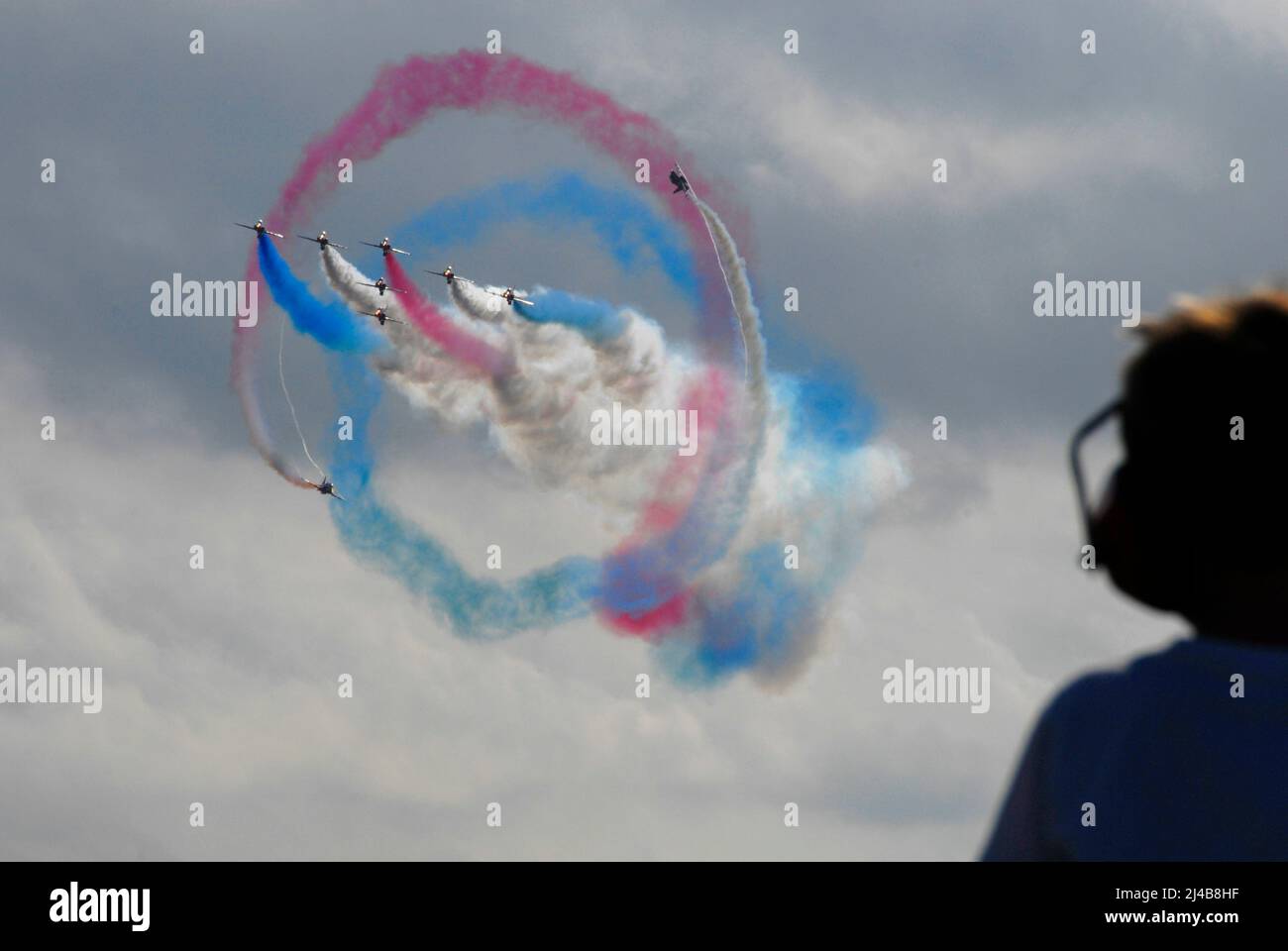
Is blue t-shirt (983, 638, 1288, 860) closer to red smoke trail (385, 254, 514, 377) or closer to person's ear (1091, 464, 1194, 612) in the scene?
person's ear (1091, 464, 1194, 612)

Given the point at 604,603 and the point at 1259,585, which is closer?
the point at 1259,585

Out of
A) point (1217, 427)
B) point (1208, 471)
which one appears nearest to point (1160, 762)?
point (1208, 471)

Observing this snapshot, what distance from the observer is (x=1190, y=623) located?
15.4 feet

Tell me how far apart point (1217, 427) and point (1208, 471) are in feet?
0.42

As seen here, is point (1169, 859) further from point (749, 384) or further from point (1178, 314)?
point (749, 384)

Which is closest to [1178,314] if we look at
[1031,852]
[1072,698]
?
[1072,698]

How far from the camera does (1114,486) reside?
4.64m

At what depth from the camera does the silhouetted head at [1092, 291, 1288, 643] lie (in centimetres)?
460

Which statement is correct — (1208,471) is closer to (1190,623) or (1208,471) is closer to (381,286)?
(1190,623)

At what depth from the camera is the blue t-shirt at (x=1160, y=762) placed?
4621mm

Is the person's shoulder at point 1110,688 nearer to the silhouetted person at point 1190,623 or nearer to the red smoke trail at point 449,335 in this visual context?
the silhouetted person at point 1190,623

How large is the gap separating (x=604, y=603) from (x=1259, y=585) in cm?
7487

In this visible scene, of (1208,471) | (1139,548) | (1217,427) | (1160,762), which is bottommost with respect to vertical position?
(1160,762)

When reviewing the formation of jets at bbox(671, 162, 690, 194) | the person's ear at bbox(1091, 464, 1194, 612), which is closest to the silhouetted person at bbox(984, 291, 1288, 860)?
the person's ear at bbox(1091, 464, 1194, 612)
